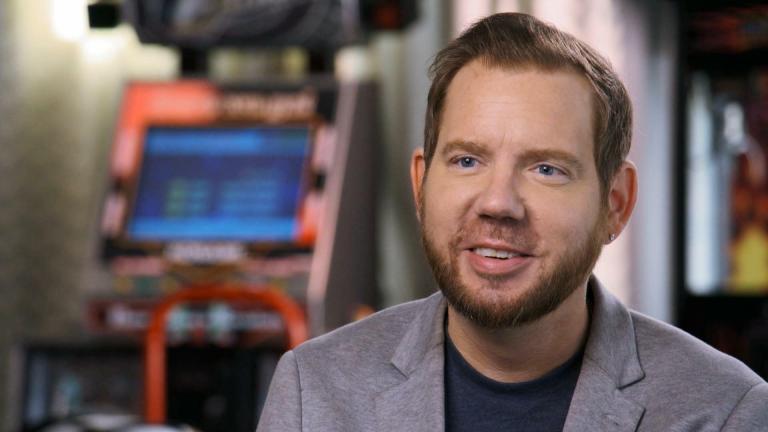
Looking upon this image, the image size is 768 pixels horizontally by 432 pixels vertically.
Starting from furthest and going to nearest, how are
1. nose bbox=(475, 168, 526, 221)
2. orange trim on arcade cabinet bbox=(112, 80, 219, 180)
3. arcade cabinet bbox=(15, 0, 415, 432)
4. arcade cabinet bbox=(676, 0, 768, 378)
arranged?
1. orange trim on arcade cabinet bbox=(112, 80, 219, 180)
2. arcade cabinet bbox=(15, 0, 415, 432)
3. arcade cabinet bbox=(676, 0, 768, 378)
4. nose bbox=(475, 168, 526, 221)

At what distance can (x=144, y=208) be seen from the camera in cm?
334

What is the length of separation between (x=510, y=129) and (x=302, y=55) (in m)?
2.69

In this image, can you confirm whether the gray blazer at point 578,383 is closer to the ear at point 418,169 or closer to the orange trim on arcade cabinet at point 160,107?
the ear at point 418,169

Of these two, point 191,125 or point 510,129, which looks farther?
point 191,125

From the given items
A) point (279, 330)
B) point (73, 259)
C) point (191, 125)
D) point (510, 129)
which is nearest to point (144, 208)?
point (191, 125)

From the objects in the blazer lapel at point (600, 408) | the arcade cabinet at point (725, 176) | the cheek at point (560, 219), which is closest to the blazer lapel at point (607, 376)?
the blazer lapel at point (600, 408)

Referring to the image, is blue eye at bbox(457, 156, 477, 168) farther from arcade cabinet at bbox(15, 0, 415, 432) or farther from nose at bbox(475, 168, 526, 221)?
arcade cabinet at bbox(15, 0, 415, 432)

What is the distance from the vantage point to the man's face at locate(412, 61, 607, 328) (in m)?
1.38

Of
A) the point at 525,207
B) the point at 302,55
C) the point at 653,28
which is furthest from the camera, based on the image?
the point at 302,55

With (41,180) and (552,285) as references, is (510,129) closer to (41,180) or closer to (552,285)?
(552,285)

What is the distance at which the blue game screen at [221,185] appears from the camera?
329cm

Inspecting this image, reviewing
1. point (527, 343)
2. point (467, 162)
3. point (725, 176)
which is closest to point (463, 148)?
point (467, 162)

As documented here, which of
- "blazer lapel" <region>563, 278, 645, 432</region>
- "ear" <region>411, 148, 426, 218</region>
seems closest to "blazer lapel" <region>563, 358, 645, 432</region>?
"blazer lapel" <region>563, 278, 645, 432</region>

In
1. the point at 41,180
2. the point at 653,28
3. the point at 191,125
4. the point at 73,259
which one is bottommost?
the point at 73,259
